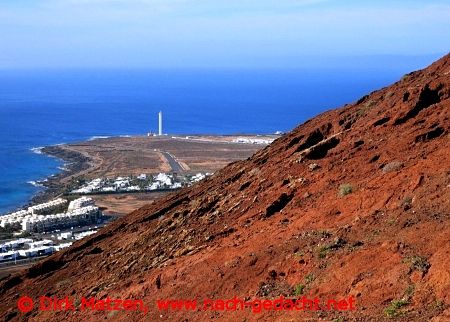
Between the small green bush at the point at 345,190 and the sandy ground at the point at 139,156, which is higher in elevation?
the sandy ground at the point at 139,156

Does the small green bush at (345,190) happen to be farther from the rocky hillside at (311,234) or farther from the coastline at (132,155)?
the coastline at (132,155)

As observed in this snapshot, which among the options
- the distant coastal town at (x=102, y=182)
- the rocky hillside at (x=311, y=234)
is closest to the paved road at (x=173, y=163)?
the distant coastal town at (x=102, y=182)

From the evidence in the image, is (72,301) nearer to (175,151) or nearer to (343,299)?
(343,299)

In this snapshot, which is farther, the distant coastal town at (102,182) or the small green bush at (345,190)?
the distant coastal town at (102,182)

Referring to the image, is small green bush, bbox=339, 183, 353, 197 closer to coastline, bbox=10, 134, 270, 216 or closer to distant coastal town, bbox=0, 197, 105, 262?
distant coastal town, bbox=0, 197, 105, 262

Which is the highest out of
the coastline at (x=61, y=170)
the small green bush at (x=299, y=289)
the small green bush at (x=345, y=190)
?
the coastline at (x=61, y=170)

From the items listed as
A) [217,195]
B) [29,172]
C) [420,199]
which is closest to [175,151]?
[29,172]

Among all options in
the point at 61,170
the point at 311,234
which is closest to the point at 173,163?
the point at 61,170

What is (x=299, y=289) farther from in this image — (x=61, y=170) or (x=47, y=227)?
(x=61, y=170)
